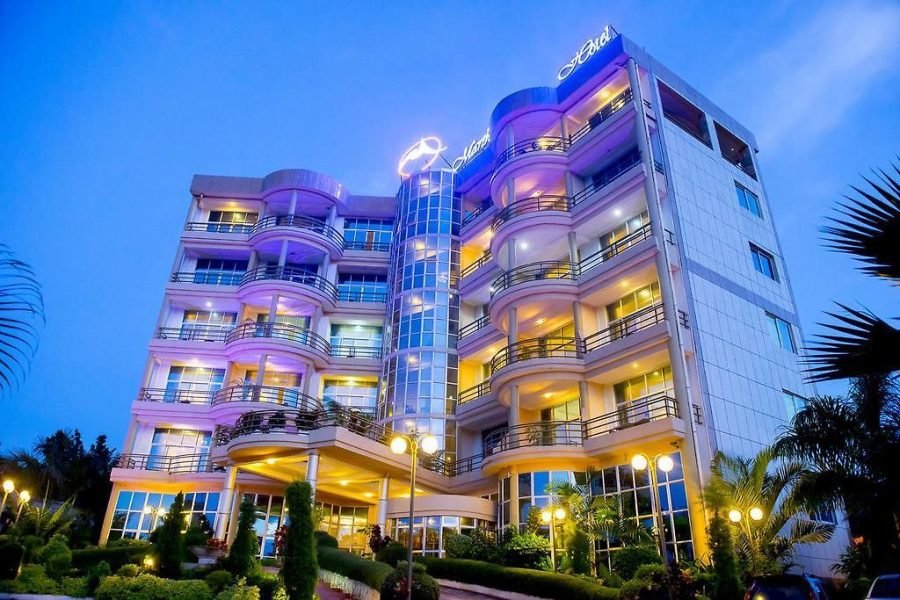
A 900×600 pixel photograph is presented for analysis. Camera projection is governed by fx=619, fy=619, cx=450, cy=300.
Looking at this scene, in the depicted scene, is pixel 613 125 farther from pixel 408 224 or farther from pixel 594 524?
pixel 594 524

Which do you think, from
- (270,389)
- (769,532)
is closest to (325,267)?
(270,389)

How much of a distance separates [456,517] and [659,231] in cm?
1498

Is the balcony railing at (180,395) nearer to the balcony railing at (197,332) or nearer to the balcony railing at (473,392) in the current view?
the balcony railing at (197,332)

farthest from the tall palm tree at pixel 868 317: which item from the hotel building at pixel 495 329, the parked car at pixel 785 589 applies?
the hotel building at pixel 495 329

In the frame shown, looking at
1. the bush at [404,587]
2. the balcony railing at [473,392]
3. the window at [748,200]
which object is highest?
the window at [748,200]

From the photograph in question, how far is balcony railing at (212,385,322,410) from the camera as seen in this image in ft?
115

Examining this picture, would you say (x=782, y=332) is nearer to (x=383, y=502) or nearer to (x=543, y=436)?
(x=543, y=436)

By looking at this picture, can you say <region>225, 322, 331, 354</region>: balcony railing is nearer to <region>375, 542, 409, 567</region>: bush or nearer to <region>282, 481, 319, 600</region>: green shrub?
<region>375, 542, 409, 567</region>: bush

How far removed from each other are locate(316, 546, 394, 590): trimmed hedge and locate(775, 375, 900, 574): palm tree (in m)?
11.9

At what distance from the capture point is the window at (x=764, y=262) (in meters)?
Result: 30.7

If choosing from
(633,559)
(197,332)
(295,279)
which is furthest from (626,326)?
(197,332)

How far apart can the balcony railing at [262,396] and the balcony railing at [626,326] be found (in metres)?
15.9

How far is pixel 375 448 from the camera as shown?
87.2ft

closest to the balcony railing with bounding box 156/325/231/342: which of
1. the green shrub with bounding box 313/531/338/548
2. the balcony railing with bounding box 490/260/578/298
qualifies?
the green shrub with bounding box 313/531/338/548
